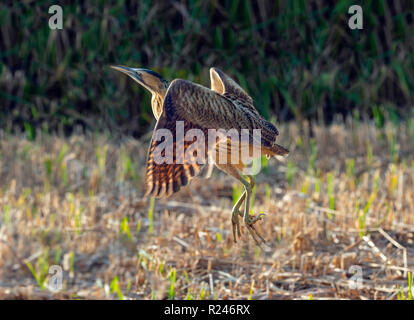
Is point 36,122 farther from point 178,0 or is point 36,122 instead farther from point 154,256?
point 154,256

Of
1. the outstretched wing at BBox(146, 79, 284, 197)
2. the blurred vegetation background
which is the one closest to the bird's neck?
the outstretched wing at BBox(146, 79, 284, 197)

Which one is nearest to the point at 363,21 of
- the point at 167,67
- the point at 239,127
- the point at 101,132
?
the point at 167,67

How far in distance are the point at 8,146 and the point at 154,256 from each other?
329cm

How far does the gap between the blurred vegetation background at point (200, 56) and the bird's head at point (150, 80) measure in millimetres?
5627

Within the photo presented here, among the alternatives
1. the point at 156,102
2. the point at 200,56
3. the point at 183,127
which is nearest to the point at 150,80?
the point at 156,102

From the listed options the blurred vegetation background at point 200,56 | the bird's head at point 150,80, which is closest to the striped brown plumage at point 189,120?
the bird's head at point 150,80

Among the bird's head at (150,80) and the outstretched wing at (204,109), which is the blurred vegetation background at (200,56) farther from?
the outstretched wing at (204,109)

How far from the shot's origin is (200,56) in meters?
7.82

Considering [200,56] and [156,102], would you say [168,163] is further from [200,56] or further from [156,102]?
[200,56]

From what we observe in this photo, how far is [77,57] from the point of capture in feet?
26.2

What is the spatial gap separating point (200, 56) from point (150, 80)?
242 inches

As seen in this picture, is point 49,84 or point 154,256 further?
point 49,84

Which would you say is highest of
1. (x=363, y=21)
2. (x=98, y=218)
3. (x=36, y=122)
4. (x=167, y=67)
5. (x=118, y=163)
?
(x=363, y=21)

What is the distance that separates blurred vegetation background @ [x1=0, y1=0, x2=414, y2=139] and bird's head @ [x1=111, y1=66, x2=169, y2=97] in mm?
5627
